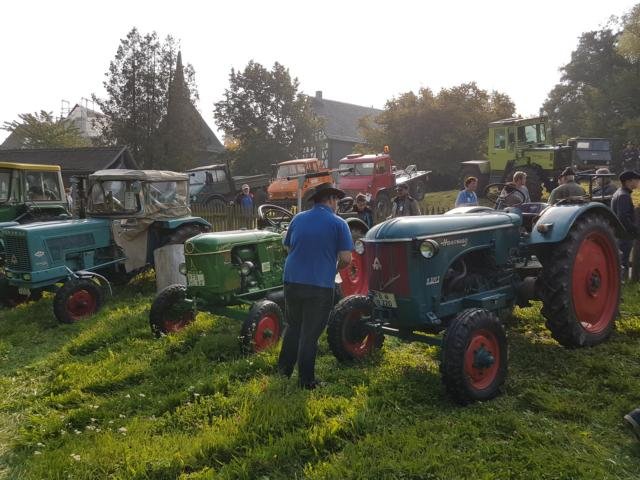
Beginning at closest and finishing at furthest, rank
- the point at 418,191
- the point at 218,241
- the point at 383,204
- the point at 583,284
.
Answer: the point at 583,284, the point at 218,241, the point at 383,204, the point at 418,191

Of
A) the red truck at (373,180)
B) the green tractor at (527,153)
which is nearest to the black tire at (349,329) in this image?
the green tractor at (527,153)

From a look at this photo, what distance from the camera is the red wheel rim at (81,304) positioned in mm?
7152

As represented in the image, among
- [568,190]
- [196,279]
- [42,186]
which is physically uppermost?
[42,186]

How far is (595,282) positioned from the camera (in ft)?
15.7

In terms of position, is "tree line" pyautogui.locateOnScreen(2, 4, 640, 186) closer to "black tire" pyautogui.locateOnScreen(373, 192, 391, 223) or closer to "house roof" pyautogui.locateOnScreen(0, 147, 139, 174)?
"house roof" pyautogui.locateOnScreen(0, 147, 139, 174)

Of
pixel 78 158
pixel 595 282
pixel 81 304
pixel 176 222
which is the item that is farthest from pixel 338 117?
pixel 595 282

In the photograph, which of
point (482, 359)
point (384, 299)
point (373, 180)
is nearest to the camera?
point (482, 359)

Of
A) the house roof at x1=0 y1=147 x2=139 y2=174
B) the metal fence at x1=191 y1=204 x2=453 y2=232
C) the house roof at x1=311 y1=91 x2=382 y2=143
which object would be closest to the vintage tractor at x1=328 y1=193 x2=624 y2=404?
the metal fence at x1=191 y1=204 x2=453 y2=232

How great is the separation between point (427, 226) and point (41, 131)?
32857 millimetres

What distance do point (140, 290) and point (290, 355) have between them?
16.6 ft

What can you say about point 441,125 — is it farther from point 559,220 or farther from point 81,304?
point 559,220

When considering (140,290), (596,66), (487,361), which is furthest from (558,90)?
(487,361)

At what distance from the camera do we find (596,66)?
34.8 m

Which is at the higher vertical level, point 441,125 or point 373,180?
point 441,125
